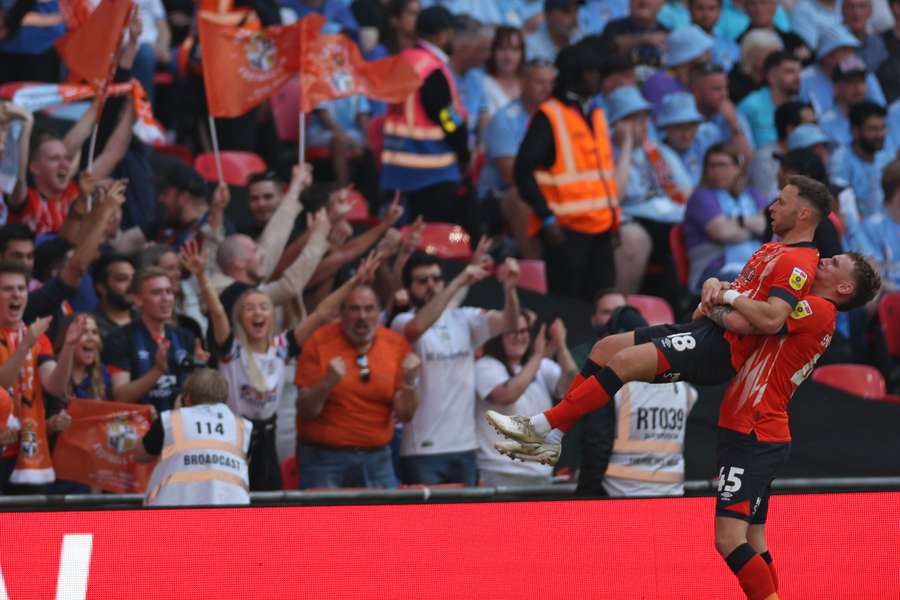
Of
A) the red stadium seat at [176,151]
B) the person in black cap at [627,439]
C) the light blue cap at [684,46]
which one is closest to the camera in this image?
the person in black cap at [627,439]

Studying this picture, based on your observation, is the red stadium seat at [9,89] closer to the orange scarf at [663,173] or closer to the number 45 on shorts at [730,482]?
the orange scarf at [663,173]

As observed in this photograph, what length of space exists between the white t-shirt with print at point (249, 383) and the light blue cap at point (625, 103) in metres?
4.76

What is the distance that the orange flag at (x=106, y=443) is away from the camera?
970cm

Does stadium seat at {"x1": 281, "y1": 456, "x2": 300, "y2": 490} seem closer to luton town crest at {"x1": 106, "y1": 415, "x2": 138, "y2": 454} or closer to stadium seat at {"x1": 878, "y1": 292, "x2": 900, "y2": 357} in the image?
luton town crest at {"x1": 106, "y1": 415, "x2": 138, "y2": 454}

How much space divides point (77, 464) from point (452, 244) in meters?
4.81

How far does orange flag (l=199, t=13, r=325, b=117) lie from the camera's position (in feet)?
41.3

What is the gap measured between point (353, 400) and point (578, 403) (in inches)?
108

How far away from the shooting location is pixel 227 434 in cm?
912

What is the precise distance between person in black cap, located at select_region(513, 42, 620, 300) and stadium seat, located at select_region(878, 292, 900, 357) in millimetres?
2154

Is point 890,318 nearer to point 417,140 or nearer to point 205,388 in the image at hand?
point 417,140

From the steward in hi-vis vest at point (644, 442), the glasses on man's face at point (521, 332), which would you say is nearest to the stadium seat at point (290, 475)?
the glasses on man's face at point (521, 332)

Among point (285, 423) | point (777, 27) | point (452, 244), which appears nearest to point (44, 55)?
point (452, 244)

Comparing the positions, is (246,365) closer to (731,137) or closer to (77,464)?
(77,464)

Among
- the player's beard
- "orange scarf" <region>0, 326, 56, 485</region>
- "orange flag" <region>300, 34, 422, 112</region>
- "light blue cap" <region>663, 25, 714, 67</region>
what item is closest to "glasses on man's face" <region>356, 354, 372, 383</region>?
the player's beard
